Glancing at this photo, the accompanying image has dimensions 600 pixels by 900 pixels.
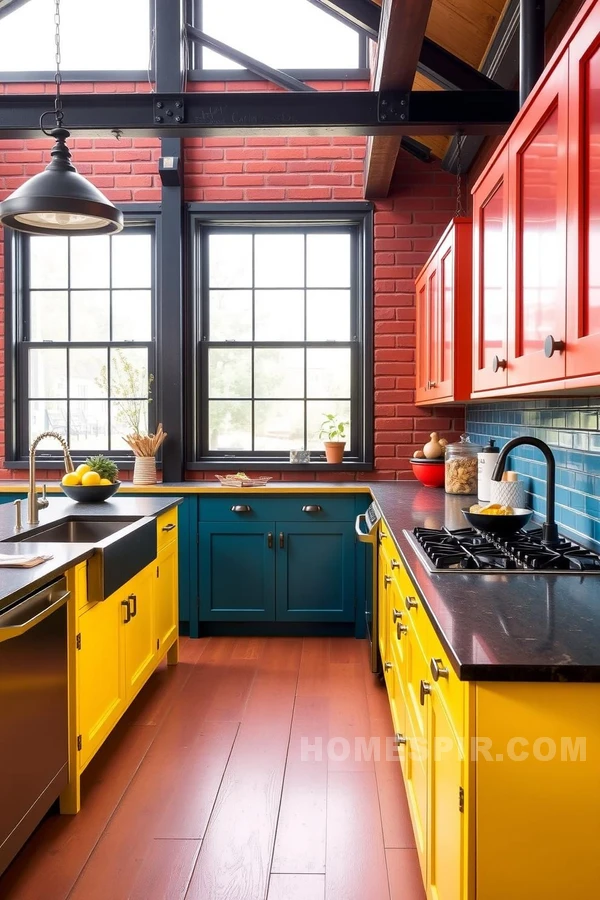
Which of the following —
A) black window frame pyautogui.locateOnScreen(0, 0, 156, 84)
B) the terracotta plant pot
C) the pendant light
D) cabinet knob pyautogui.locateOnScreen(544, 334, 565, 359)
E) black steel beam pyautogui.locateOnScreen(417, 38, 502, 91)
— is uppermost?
black window frame pyautogui.locateOnScreen(0, 0, 156, 84)

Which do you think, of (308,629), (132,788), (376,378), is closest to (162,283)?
(376,378)

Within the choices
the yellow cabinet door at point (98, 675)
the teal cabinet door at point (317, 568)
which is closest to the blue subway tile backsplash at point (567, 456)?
the teal cabinet door at point (317, 568)

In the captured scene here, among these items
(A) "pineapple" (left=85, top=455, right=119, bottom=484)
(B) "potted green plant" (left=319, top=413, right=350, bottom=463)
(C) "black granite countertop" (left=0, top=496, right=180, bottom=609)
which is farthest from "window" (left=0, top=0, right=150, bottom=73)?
(C) "black granite countertop" (left=0, top=496, right=180, bottom=609)

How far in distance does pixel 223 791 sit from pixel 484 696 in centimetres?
160

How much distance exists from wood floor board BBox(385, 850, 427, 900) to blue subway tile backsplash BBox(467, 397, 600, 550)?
3.65ft

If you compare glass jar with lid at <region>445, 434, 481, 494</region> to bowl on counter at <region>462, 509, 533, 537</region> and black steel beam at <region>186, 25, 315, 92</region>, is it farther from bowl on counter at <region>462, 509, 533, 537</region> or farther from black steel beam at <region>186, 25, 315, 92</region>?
black steel beam at <region>186, 25, 315, 92</region>

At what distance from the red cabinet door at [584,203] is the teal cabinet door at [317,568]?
9.76ft

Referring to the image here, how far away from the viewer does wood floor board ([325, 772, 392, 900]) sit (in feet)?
6.82

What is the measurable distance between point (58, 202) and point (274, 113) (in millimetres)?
1259

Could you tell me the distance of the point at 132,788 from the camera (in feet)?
8.64

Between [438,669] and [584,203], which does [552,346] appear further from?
[438,669]

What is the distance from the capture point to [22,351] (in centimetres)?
511

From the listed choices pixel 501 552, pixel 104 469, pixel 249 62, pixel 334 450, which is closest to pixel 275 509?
pixel 334 450

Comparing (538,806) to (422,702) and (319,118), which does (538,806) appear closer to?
(422,702)
